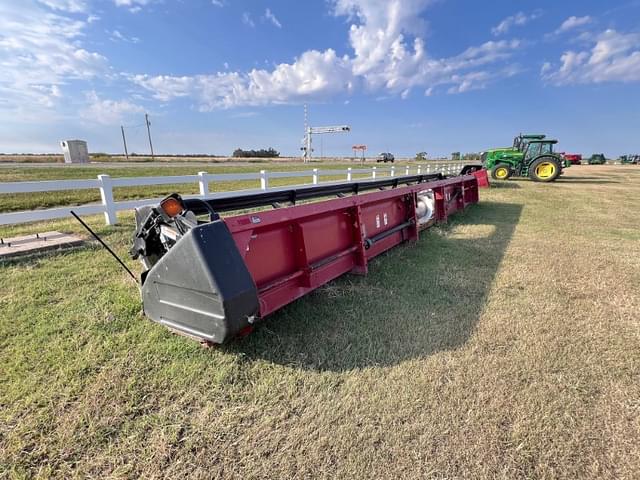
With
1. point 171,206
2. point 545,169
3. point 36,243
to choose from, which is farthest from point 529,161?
point 36,243

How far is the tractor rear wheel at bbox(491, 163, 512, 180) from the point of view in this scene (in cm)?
1772

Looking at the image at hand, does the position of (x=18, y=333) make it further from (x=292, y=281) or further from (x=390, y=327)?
(x=390, y=327)

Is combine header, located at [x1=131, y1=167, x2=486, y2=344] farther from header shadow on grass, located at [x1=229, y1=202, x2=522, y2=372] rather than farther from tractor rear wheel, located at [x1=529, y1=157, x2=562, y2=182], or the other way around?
tractor rear wheel, located at [x1=529, y1=157, x2=562, y2=182]

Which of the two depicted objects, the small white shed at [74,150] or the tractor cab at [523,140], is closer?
the tractor cab at [523,140]

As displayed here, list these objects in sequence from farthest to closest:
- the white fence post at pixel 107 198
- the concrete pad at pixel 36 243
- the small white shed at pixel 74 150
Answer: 1. the small white shed at pixel 74 150
2. the white fence post at pixel 107 198
3. the concrete pad at pixel 36 243

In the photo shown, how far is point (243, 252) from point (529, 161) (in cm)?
1951

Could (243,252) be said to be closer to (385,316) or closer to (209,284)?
(209,284)

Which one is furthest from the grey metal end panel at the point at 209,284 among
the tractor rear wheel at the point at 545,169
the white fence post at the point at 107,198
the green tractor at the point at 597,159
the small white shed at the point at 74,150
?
the green tractor at the point at 597,159

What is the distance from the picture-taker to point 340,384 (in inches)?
80.4

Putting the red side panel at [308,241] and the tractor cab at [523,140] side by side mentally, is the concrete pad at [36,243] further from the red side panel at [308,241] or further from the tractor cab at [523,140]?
the tractor cab at [523,140]

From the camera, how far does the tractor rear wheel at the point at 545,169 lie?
16.4 metres

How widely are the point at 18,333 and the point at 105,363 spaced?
938 millimetres

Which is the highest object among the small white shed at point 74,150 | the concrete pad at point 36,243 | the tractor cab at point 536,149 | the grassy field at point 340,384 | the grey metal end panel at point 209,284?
the small white shed at point 74,150

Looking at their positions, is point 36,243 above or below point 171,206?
below
